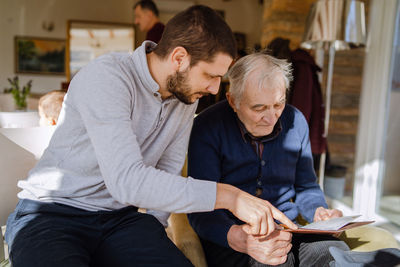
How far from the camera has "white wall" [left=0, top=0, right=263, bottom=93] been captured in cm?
650

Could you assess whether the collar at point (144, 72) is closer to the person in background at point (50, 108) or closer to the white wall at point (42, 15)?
the person in background at point (50, 108)

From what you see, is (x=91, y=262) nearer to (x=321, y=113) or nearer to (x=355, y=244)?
(x=355, y=244)

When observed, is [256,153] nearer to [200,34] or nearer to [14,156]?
[200,34]

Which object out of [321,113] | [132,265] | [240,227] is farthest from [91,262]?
[321,113]

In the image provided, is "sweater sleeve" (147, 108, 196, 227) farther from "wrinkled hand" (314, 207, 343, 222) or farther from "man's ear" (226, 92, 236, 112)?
"wrinkled hand" (314, 207, 343, 222)

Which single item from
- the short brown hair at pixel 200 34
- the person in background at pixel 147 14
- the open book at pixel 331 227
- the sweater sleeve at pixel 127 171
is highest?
the person in background at pixel 147 14

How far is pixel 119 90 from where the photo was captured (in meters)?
1.03

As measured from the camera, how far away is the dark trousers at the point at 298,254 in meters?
1.25

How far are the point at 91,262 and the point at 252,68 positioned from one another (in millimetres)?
963

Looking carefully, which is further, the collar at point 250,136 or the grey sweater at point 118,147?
the collar at point 250,136

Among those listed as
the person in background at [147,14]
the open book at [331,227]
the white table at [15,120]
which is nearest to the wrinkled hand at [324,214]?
the open book at [331,227]

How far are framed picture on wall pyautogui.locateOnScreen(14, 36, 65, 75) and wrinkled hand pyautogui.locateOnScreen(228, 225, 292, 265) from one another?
659 cm

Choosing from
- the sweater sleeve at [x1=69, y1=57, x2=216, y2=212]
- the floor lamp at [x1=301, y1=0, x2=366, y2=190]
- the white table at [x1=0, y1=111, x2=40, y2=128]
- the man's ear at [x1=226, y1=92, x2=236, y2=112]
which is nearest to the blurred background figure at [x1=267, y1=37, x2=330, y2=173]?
the floor lamp at [x1=301, y1=0, x2=366, y2=190]

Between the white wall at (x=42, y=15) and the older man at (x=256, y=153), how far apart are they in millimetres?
5700
